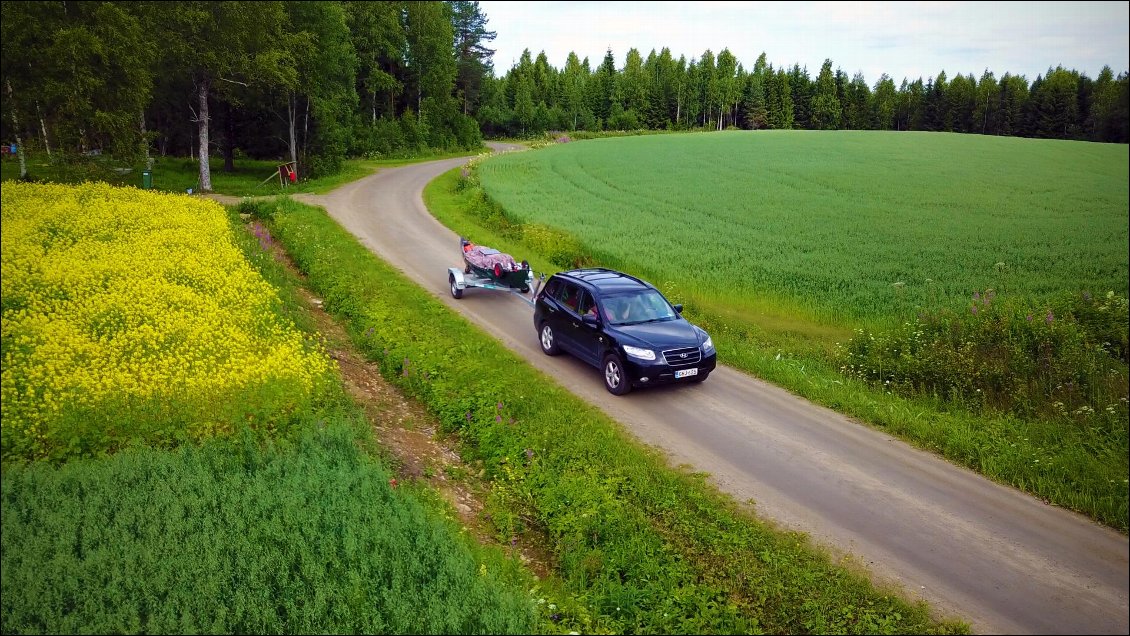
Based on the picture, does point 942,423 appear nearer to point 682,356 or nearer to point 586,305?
point 682,356

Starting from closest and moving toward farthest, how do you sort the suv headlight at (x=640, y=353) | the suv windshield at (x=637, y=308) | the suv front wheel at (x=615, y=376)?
1. the suv headlight at (x=640, y=353)
2. the suv front wheel at (x=615, y=376)
3. the suv windshield at (x=637, y=308)

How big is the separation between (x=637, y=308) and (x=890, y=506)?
234 inches

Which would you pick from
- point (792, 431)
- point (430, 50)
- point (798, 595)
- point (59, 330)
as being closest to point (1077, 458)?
point (792, 431)

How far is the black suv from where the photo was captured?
38.5ft

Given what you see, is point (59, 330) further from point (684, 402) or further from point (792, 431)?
point (792, 431)

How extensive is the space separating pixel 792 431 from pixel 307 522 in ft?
25.2

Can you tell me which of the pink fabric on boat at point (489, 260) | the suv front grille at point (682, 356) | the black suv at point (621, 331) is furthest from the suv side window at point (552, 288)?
the suv front grille at point (682, 356)

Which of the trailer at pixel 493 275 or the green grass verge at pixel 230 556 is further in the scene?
the trailer at pixel 493 275

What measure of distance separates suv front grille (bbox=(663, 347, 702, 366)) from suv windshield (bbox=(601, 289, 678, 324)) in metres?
1.15

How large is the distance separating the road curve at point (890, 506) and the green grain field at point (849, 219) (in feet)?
21.5

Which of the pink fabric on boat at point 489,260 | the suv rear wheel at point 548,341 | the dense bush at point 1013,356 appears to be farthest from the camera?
the pink fabric on boat at point 489,260

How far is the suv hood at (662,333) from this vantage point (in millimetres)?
11859

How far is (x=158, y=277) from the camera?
13.0 meters

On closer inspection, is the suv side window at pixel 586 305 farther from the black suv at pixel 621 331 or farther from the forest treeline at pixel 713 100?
the forest treeline at pixel 713 100
